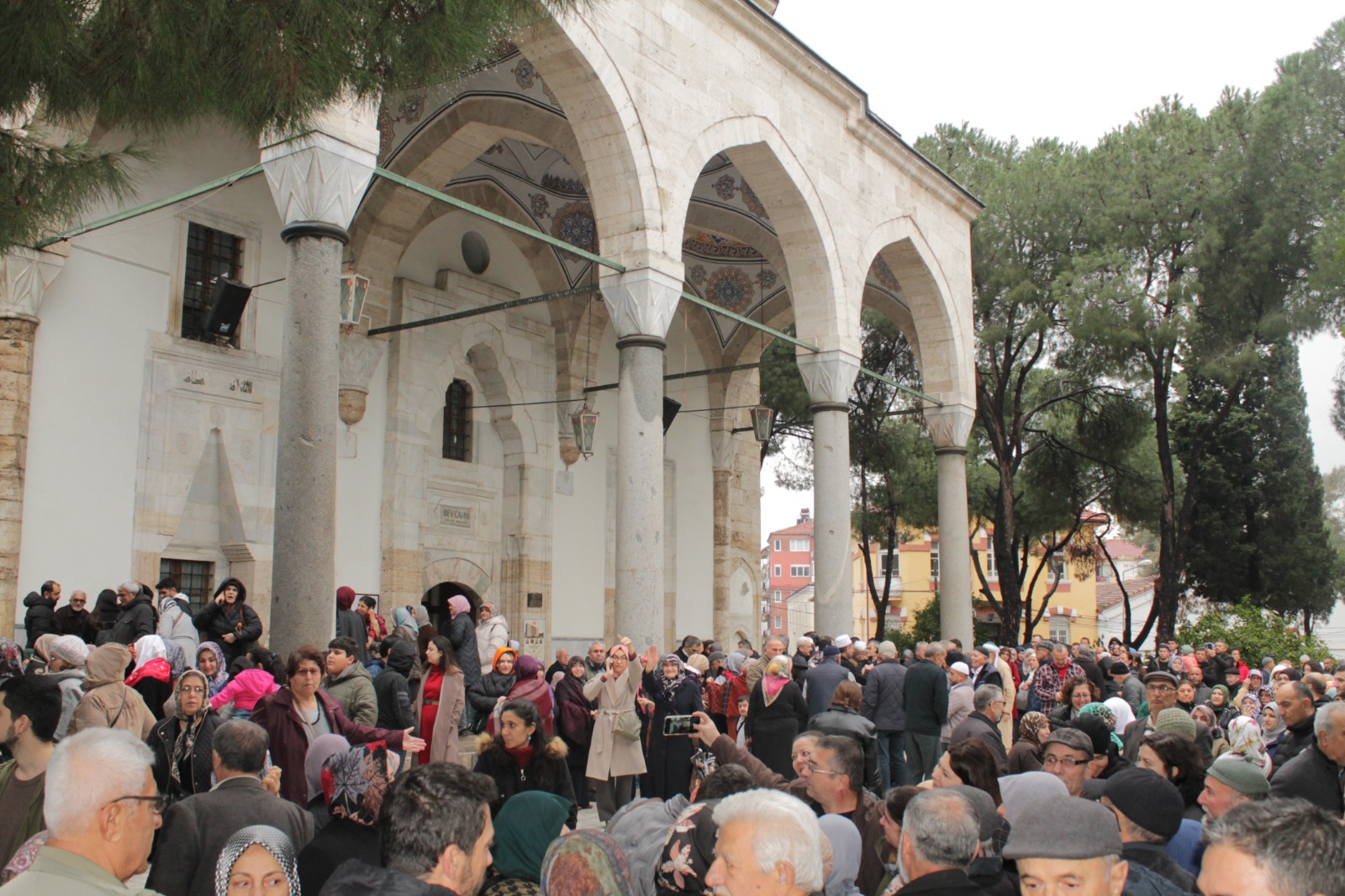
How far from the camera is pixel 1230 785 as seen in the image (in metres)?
3.52

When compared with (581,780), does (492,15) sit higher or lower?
higher

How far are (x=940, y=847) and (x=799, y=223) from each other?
10.9 m

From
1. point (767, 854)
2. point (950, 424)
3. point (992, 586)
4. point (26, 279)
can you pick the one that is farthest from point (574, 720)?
point (992, 586)

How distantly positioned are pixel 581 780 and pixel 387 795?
5.41 meters

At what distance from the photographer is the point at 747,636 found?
18.8 meters

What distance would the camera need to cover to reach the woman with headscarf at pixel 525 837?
302cm

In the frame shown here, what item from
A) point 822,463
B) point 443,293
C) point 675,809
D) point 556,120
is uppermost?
point 556,120

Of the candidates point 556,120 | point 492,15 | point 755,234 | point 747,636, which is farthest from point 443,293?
point 492,15

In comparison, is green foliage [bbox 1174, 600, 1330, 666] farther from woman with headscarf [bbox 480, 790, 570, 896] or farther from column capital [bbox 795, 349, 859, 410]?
woman with headscarf [bbox 480, 790, 570, 896]

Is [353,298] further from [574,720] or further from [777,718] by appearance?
[777,718]

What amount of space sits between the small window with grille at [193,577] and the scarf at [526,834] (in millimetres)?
8845

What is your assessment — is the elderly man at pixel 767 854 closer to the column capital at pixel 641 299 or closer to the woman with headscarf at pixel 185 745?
the woman with headscarf at pixel 185 745

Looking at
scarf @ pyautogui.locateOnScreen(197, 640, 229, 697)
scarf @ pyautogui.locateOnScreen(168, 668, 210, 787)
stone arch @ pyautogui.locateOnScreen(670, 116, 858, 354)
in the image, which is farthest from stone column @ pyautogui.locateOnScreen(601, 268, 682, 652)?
scarf @ pyautogui.locateOnScreen(168, 668, 210, 787)

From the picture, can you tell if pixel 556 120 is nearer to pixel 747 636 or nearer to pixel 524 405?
pixel 524 405
